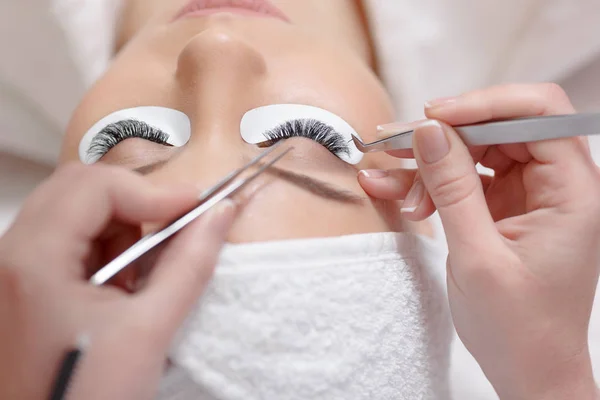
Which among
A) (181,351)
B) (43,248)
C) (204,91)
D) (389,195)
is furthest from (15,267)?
(389,195)

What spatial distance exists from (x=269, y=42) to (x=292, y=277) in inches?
13.2

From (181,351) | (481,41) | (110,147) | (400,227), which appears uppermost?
(481,41)

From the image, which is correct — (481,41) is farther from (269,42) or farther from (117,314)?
(117,314)

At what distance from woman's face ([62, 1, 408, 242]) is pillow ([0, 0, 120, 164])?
0.93 ft

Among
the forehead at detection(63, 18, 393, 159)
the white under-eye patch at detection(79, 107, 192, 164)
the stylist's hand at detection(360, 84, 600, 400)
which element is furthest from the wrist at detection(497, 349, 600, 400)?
the white under-eye patch at detection(79, 107, 192, 164)

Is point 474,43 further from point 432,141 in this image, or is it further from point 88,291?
point 88,291

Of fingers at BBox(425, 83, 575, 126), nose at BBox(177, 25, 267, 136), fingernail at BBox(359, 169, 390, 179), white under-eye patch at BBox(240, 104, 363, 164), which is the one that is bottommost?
fingernail at BBox(359, 169, 390, 179)

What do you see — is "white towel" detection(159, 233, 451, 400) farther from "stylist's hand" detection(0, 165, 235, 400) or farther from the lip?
the lip

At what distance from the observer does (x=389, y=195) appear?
677 millimetres

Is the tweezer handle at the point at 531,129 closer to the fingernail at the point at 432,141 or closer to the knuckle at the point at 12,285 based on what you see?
the fingernail at the point at 432,141

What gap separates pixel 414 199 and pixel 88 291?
37 cm

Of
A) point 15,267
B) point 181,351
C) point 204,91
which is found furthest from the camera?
point 204,91

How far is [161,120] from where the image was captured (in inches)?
26.4

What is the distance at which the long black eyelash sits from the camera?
66 centimetres
